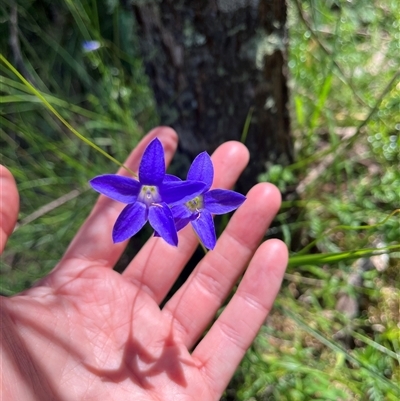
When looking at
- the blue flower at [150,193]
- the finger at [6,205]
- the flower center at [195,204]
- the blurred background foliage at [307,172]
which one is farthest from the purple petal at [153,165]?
the blurred background foliage at [307,172]

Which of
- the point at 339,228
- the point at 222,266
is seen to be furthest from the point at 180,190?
the point at 339,228

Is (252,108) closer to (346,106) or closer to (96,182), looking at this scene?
(346,106)

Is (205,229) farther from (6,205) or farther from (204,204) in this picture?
(6,205)

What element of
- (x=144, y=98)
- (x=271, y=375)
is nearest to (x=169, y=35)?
(x=144, y=98)

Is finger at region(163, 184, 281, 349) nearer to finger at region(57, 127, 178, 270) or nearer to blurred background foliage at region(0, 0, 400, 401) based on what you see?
blurred background foliage at region(0, 0, 400, 401)

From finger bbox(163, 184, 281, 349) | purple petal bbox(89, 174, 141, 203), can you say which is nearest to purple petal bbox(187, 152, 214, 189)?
purple petal bbox(89, 174, 141, 203)

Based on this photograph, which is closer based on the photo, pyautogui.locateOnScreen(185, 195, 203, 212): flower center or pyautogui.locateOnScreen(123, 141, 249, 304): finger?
pyautogui.locateOnScreen(185, 195, 203, 212): flower center
